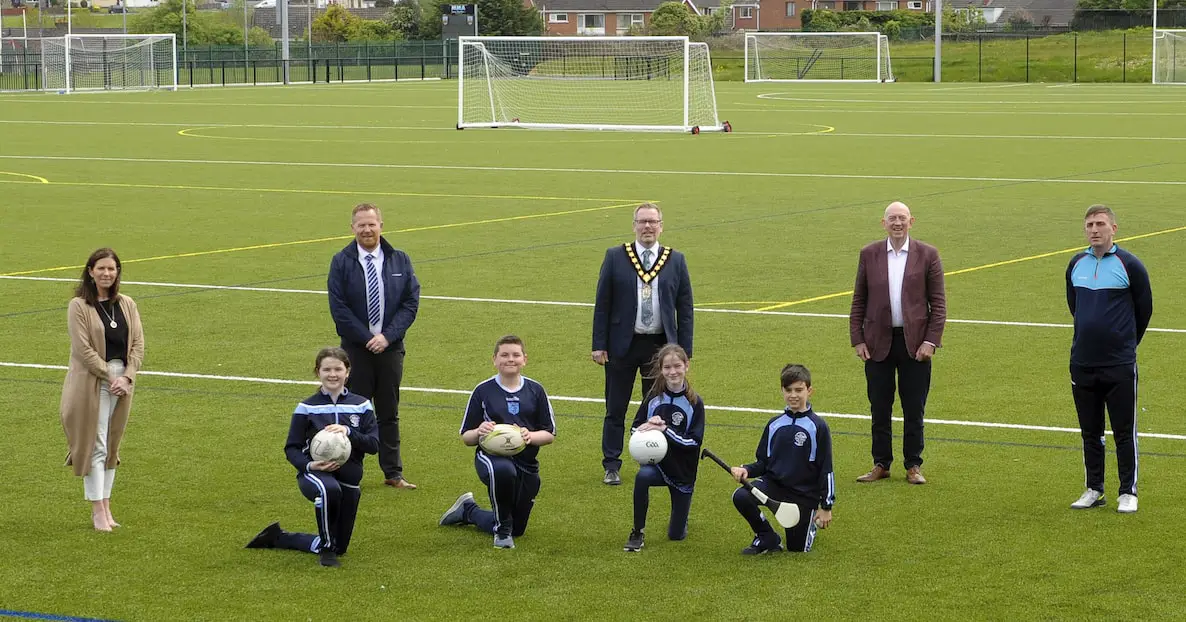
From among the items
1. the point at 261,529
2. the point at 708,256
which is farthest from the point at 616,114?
the point at 261,529

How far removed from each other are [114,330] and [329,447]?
1.62m

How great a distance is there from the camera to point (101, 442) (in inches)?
379

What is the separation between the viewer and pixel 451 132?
49.3 m

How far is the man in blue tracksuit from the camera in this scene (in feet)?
32.8

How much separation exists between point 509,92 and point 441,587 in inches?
2019

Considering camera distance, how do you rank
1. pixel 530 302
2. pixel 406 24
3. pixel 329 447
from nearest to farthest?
pixel 329 447
pixel 530 302
pixel 406 24

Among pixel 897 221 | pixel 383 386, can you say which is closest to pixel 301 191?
pixel 383 386

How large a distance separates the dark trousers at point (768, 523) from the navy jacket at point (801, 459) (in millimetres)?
39

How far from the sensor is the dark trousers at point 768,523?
920 centimetres

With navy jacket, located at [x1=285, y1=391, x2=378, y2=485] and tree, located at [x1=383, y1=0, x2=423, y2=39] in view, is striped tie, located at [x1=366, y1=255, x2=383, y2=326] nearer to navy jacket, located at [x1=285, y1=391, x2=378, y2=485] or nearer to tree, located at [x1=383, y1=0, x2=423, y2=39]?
navy jacket, located at [x1=285, y1=391, x2=378, y2=485]

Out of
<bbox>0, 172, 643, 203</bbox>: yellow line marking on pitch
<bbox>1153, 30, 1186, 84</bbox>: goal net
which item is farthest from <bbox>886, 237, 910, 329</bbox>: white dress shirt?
<bbox>1153, 30, 1186, 84</bbox>: goal net

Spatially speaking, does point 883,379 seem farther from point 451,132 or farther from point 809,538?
point 451,132

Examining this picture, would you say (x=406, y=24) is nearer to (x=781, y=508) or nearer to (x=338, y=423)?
(x=338, y=423)

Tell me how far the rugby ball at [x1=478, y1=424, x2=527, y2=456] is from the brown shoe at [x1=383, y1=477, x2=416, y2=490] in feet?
5.78
